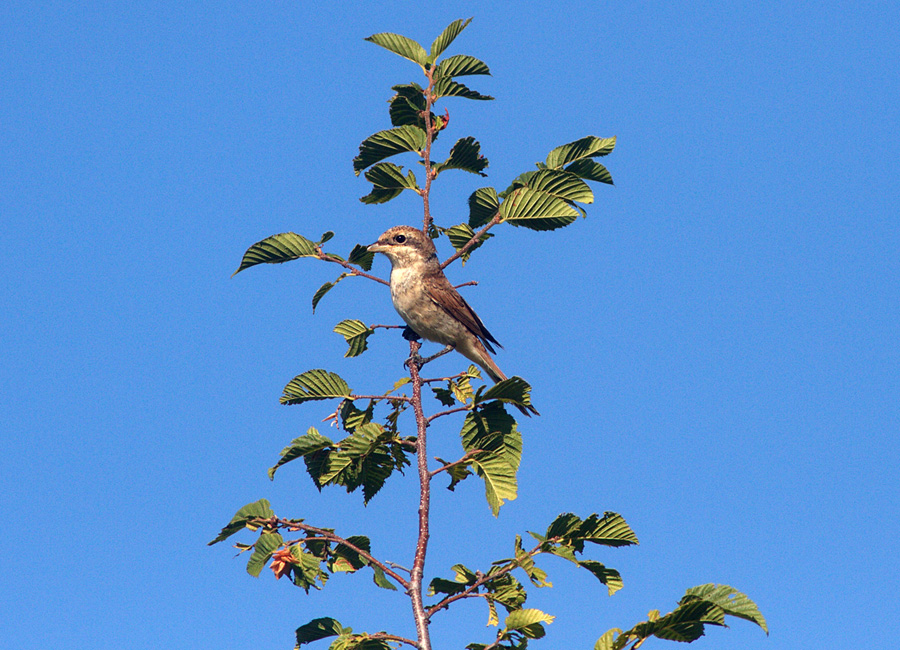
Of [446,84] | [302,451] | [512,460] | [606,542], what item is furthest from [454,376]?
[446,84]

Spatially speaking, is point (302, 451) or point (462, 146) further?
point (462, 146)

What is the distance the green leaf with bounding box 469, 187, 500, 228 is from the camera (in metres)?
6.85

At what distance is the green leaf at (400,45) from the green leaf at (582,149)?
1484mm

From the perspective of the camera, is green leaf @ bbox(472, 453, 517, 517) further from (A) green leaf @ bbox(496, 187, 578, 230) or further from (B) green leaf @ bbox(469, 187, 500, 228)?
(B) green leaf @ bbox(469, 187, 500, 228)

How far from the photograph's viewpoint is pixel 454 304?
945cm

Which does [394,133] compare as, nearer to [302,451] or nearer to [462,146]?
[462,146]

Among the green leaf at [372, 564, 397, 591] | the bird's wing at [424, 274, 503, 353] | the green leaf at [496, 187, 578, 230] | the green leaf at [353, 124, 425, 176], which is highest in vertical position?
the bird's wing at [424, 274, 503, 353]

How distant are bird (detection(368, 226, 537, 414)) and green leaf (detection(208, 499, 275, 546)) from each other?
3.74 meters

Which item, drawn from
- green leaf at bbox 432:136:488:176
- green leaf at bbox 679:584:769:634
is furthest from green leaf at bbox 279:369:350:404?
green leaf at bbox 679:584:769:634

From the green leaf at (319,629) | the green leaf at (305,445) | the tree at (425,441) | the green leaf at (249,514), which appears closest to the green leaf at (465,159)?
the tree at (425,441)

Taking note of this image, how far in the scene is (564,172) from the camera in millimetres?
6641

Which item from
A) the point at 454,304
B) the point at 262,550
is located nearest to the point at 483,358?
the point at 454,304

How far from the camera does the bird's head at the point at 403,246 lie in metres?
9.25

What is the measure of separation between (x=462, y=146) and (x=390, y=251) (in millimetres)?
2274
